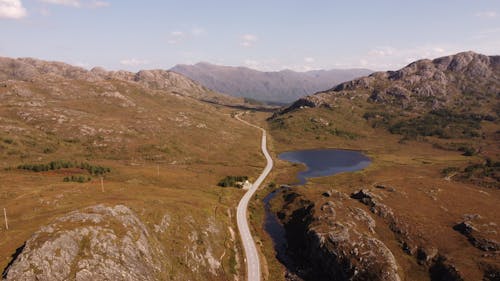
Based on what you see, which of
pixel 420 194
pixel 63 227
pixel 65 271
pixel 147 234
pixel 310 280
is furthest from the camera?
pixel 420 194

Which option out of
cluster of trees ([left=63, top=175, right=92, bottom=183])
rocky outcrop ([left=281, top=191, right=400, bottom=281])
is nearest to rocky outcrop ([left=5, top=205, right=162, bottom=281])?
rocky outcrop ([left=281, top=191, right=400, bottom=281])

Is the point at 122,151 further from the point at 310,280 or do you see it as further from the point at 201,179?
the point at 310,280

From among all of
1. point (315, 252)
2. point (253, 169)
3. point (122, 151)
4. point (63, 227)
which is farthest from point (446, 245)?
point (122, 151)

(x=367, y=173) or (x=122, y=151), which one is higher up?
(x=122, y=151)

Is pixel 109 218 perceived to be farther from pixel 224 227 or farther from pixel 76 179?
pixel 76 179

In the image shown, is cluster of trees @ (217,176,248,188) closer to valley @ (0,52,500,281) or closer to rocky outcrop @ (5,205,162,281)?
valley @ (0,52,500,281)

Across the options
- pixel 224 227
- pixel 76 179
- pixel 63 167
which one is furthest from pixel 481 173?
pixel 63 167

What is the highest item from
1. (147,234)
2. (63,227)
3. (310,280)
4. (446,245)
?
(63,227)

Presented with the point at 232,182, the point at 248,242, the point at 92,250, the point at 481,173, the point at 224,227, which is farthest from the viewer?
the point at 481,173
